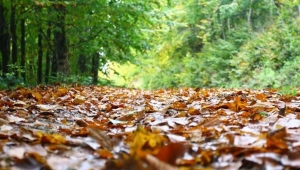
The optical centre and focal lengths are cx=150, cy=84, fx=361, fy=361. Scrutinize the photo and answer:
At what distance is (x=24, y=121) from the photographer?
232cm

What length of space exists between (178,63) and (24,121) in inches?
805

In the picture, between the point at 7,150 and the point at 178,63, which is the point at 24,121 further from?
the point at 178,63

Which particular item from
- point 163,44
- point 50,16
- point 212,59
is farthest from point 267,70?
point 163,44

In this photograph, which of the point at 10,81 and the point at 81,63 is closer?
the point at 10,81

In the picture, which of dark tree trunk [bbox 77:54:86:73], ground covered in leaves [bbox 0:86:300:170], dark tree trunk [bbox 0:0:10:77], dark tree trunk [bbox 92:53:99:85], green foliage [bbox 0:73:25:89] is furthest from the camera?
dark tree trunk [bbox 77:54:86:73]

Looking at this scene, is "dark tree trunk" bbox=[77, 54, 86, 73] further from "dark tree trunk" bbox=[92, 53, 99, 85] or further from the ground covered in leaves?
the ground covered in leaves

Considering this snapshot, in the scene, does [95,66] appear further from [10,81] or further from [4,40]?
[10,81]

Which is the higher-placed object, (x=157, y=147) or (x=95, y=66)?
(x=157, y=147)

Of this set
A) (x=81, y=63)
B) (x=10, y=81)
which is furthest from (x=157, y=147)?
(x=81, y=63)

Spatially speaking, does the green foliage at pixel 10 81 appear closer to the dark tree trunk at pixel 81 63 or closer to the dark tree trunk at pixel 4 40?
the dark tree trunk at pixel 4 40

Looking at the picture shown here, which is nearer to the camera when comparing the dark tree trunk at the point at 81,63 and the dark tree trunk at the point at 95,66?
the dark tree trunk at the point at 95,66

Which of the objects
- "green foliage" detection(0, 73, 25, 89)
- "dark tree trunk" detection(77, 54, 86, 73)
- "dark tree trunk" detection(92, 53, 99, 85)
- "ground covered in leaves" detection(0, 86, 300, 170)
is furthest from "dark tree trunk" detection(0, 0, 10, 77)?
"dark tree trunk" detection(77, 54, 86, 73)

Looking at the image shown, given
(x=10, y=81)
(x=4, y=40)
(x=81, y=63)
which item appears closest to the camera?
(x=10, y=81)

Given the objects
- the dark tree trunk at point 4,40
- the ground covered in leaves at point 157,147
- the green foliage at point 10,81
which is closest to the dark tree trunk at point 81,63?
the dark tree trunk at point 4,40
